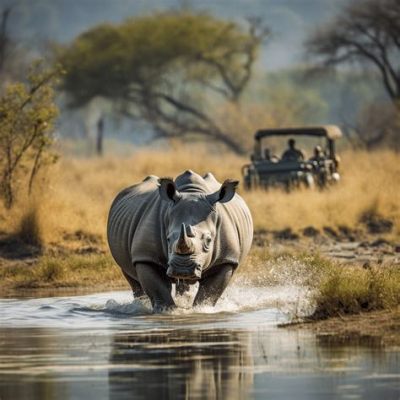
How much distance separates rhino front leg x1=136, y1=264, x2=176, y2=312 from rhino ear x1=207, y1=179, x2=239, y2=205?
0.73m

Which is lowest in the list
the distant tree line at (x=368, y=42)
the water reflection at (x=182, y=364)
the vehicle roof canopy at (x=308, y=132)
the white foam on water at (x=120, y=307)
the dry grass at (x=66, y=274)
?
the water reflection at (x=182, y=364)

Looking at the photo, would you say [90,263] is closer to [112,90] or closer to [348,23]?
[348,23]

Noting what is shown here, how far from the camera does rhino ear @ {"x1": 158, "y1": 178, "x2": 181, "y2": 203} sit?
11.6 metres

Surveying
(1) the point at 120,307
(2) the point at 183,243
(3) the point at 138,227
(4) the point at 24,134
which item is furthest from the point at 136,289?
(4) the point at 24,134

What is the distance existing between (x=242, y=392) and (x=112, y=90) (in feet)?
148

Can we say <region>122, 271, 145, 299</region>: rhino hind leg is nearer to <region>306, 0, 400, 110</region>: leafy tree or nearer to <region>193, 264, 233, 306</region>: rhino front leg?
<region>193, 264, 233, 306</region>: rhino front leg

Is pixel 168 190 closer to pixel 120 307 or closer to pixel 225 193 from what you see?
pixel 225 193

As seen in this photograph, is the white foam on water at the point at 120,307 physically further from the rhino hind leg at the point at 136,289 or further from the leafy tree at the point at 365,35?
the leafy tree at the point at 365,35

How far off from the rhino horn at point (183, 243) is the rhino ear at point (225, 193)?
2.40 ft

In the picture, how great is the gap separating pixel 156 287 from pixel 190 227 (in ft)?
2.42

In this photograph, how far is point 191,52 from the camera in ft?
175

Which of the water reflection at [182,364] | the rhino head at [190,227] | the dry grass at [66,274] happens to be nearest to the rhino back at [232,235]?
the rhino head at [190,227]

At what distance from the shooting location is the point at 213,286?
39.3ft

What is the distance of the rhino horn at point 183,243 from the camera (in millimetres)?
11016
